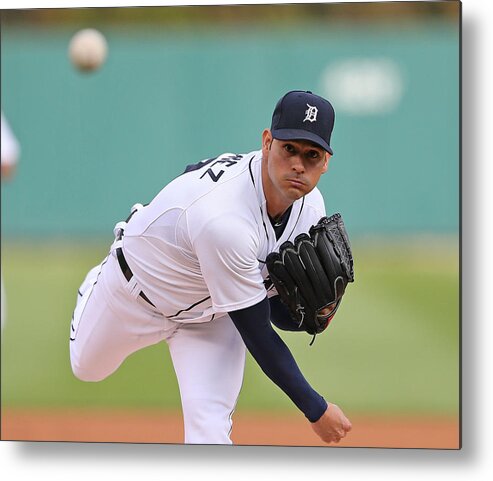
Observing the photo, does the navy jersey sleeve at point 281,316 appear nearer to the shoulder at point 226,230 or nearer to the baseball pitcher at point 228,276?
the baseball pitcher at point 228,276

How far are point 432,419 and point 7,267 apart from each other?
1490 millimetres

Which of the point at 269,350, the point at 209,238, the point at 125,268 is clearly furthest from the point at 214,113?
the point at 269,350

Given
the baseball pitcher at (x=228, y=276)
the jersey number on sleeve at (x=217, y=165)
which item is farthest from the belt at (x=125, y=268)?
the jersey number on sleeve at (x=217, y=165)

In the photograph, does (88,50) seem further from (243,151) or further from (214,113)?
(243,151)

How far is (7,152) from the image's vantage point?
9.49 ft

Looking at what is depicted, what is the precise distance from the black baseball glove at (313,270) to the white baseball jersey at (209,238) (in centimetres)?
4

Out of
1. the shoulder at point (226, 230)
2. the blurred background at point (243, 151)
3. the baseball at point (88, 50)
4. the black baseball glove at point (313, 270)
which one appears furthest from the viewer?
the baseball at point (88, 50)

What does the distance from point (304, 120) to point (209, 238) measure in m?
0.40

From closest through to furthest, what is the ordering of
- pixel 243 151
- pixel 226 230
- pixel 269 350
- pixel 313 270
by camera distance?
1. pixel 226 230
2. pixel 269 350
3. pixel 313 270
4. pixel 243 151

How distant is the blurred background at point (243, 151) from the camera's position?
300 cm

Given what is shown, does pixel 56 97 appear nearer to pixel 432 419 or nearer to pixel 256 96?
pixel 256 96

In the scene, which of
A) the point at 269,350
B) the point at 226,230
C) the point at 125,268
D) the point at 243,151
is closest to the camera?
the point at 226,230

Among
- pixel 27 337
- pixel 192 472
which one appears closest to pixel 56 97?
pixel 27 337

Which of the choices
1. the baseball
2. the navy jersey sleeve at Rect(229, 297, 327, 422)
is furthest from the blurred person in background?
the navy jersey sleeve at Rect(229, 297, 327, 422)
